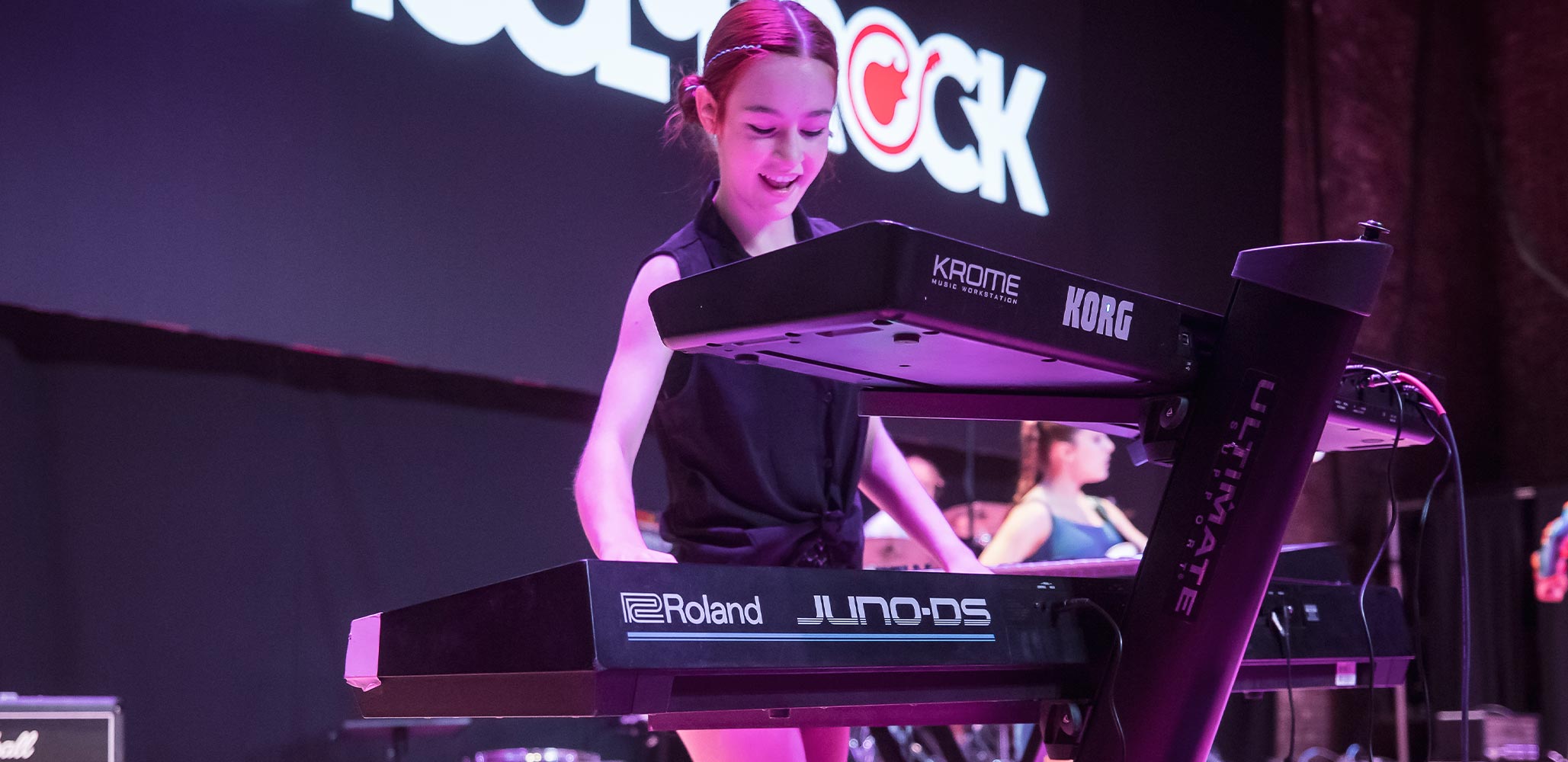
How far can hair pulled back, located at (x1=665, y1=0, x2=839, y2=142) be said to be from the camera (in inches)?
53.1

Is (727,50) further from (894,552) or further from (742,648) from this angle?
(894,552)

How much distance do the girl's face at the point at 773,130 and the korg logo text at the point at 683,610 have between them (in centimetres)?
Answer: 62

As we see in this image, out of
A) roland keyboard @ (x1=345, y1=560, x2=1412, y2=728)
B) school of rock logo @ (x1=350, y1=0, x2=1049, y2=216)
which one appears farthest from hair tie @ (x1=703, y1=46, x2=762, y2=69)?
school of rock logo @ (x1=350, y1=0, x2=1049, y2=216)

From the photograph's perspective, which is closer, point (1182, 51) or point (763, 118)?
point (763, 118)

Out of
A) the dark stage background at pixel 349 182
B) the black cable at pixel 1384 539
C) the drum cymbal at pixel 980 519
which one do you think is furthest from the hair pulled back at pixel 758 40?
the drum cymbal at pixel 980 519

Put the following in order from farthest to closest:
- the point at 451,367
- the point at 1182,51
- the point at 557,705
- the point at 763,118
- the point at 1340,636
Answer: the point at 1182,51, the point at 451,367, the point at 763,118, the point at 1340,636, the point at 557,705

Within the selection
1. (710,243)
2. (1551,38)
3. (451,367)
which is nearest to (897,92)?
(451,367)

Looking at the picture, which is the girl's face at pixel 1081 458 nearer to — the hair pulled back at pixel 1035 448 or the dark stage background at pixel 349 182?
the hair pulled back at pixel 1035 448

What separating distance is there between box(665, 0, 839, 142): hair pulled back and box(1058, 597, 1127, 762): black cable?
0.65 metres

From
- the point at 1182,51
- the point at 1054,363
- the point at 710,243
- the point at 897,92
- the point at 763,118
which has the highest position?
the point at 1182,51

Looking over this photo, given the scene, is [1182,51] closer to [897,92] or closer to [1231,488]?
[897,92]

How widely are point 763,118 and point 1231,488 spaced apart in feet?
2.08

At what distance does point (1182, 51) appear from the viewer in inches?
235

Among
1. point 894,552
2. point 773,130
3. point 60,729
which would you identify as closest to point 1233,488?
point 773,130
